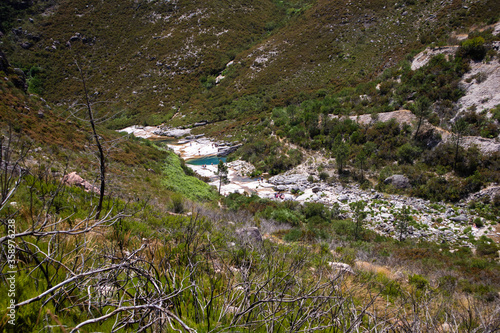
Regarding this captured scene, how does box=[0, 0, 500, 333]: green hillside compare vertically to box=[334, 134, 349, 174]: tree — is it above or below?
above

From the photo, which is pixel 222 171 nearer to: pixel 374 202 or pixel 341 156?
pixel 341 156

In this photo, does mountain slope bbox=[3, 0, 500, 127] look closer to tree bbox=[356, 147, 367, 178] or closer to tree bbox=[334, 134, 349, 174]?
tree bbox=[334, 134, 349, 174]

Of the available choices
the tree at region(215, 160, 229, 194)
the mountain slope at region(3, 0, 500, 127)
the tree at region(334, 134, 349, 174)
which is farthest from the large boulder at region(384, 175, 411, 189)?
the mountain slope at region(3, 0, 500, 127)

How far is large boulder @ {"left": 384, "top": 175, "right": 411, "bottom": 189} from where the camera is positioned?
18031 mm

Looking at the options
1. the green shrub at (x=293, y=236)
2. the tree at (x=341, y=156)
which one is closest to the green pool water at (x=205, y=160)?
the tree at (x=341, y=156)

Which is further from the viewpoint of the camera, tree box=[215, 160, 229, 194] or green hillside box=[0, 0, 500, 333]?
tree box=[215, 160, 229, 194]

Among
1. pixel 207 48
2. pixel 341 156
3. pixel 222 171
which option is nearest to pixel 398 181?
pixel 341 156

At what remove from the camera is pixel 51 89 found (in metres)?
45.1

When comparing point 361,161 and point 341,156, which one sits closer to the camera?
point 361,161

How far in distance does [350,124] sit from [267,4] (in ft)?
214

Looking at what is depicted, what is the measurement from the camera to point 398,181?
1831 centimetres

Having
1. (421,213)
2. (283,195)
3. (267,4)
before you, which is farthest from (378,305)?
(267,4)

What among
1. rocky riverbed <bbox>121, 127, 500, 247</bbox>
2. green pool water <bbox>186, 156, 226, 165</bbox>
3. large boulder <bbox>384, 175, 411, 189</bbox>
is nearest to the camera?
rocky riverbed <bbox>121, 127, 500, 247</bbox>

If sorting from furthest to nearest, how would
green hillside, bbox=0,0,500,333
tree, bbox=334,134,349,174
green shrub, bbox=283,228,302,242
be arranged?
Answer: tree, bbox=334,134,349,174 < green shrub, bbox=283,228,302,242 < green hillside, bbox=0,0,500,333
